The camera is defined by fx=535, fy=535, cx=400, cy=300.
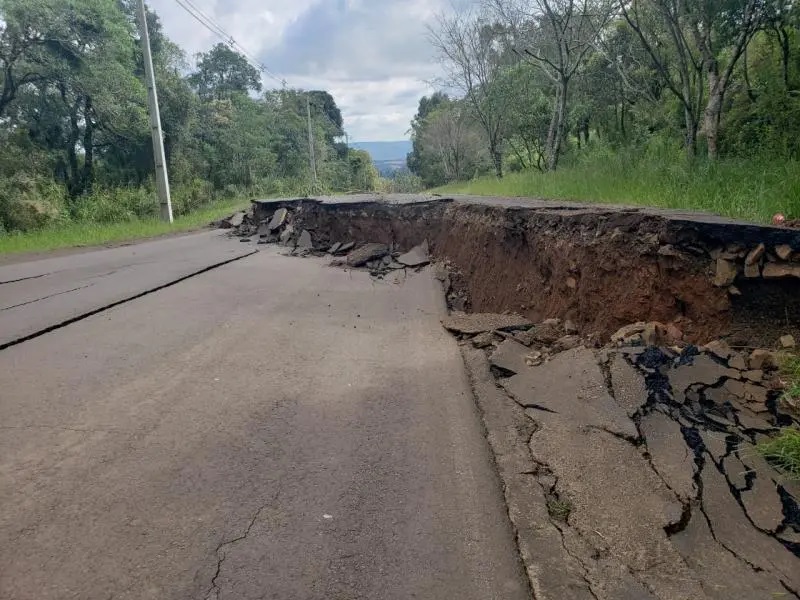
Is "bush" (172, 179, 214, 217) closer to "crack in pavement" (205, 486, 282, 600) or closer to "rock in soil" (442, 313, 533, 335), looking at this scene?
"rock in soil" (442, 313, 533, 335)

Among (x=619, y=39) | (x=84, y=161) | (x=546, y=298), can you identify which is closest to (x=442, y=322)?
(x=546, y=298)

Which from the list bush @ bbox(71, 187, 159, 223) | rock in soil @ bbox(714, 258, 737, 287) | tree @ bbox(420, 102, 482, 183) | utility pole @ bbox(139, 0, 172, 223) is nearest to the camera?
rock in soil @ bbox(714, 258, 737, 287)

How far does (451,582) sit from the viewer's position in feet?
7.36

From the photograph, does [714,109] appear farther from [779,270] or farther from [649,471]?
[649,471]

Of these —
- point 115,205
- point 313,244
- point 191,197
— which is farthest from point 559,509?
point 191,197

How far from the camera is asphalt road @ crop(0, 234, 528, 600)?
227 cm

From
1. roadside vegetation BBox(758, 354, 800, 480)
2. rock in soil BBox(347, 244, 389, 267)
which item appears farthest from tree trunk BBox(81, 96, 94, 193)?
roadside vegetation BBox(758, 354, 800, 480)

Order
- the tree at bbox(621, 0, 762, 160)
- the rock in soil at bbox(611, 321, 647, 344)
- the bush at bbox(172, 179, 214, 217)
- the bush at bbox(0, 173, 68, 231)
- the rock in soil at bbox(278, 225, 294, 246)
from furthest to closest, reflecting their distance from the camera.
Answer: the bush at bbox(172, 179, 214, 217), the bush at bbox(0, 173, 68, 231), the rock in soil at bbox(278, 225, 294, 246), the tree at bbox(621, 0, 762, 160), the rock in soil at bbox(611, 321, 647, 344)

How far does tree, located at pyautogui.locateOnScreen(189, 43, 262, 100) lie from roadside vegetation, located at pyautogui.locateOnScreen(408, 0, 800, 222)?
28.4 m

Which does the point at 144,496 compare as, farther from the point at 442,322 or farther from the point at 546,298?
the point at 546,298

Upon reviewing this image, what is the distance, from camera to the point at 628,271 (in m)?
5.55

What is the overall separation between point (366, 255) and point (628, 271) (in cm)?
610

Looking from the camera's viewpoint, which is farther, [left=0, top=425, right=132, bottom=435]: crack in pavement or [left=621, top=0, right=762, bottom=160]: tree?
[left=621, top=0, right=762, bottom=160]: tree

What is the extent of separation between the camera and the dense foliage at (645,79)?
927 centimetres
